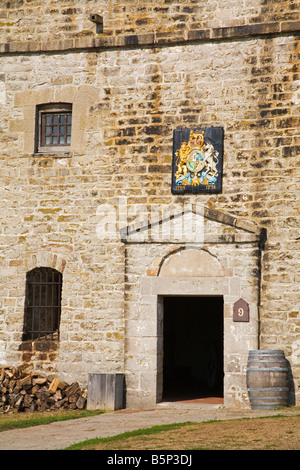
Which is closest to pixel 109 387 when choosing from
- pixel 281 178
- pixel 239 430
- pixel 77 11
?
pixel 239 430

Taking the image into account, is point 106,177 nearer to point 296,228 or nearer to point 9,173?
point 9,173

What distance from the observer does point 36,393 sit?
39.6 ft

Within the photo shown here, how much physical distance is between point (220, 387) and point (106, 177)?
4.63 m

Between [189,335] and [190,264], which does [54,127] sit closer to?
[190,264]

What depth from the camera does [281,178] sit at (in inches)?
455

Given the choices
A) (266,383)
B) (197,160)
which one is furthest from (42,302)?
(266,383)

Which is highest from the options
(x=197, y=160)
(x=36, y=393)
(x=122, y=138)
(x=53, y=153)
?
(x=122, y=138)

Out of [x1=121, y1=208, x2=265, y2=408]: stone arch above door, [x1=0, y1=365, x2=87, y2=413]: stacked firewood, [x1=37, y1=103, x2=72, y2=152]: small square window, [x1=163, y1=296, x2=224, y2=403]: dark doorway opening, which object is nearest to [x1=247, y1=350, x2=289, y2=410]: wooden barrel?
[x1=121, y1=208, x2=265, y2=408]: stone arch above door

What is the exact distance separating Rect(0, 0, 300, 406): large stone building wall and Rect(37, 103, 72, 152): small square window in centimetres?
18

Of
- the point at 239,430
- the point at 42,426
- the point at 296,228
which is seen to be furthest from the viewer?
the point at 296,228

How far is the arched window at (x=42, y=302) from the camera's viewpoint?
1255 cm

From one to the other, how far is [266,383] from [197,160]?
3.67 metres

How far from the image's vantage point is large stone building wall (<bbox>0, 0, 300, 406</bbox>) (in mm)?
11617

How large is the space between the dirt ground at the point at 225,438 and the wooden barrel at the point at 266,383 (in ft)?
4.41
